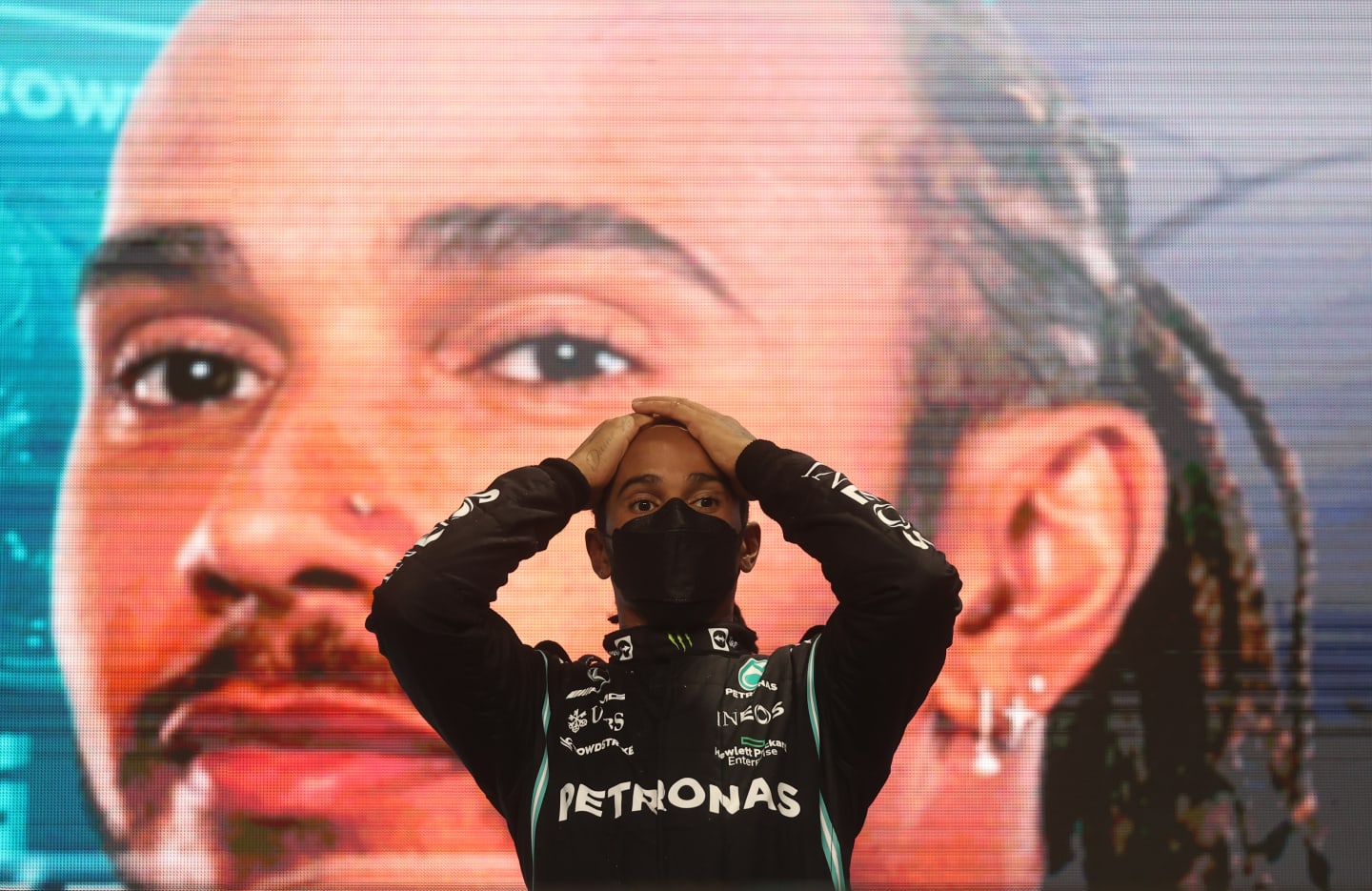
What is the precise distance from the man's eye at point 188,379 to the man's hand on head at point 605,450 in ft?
6.18

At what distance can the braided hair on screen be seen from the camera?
3309mm

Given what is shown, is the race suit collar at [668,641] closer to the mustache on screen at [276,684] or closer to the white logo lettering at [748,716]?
the white logo lettering at [748,716]

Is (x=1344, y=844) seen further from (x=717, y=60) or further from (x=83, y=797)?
(x=83, y=797)

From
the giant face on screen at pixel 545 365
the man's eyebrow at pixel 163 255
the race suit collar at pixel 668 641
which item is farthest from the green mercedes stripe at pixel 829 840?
the man's eyebrow at pixel 163 255

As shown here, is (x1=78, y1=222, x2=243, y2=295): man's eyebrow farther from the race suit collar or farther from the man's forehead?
the race suit collar

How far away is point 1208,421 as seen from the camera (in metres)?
3.43

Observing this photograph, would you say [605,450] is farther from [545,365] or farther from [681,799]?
[545,365]

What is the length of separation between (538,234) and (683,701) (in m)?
2.01

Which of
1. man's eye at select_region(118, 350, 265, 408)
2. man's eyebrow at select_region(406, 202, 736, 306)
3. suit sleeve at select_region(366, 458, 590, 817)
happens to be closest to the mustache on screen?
man's eye at select_region(118, 350, 265, 408)

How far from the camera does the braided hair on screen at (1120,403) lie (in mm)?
3309

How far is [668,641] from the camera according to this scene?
1762 mm

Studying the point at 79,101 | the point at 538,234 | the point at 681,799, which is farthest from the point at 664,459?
the point at 79,101

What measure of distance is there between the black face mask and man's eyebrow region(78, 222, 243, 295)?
2147mm

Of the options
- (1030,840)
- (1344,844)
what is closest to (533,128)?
(1030,840)
